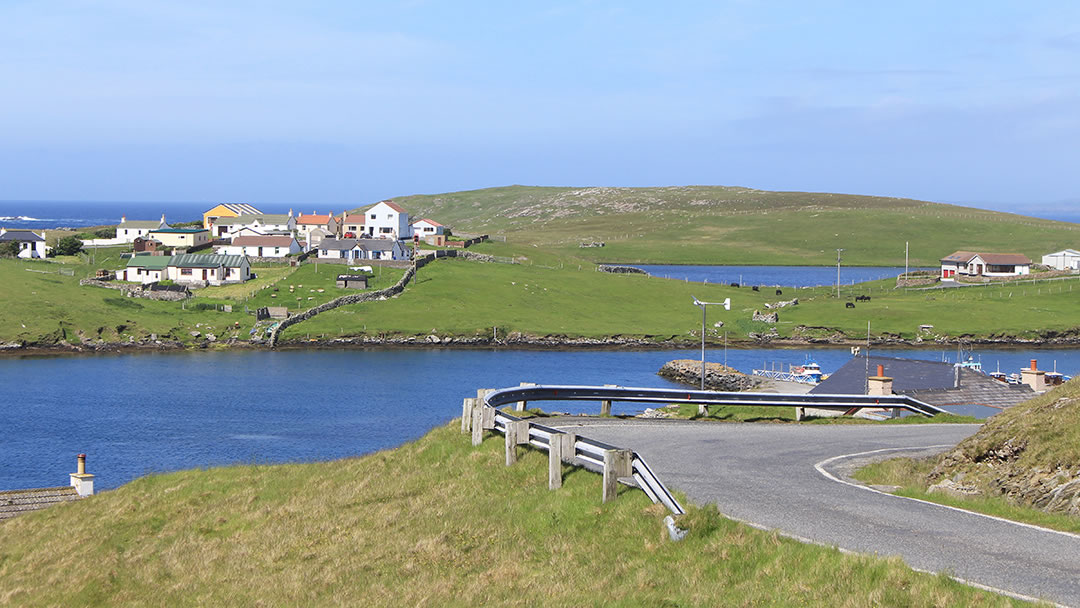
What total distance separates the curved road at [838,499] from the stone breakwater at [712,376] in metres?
54.4

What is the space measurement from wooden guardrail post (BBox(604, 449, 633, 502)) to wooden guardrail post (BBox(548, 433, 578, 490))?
5.43 feet

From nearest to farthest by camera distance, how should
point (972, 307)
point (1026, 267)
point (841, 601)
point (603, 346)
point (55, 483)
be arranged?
point (841, 601) < point (55, 483) < point (603, 346) < point (972, 307) < point (1026, 267)

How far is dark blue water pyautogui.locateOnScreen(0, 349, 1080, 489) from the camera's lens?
61.7m

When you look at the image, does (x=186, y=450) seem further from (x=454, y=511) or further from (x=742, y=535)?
(x=742, y=535)

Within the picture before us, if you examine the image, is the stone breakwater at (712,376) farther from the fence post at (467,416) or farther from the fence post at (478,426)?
the fence post at (478,426)

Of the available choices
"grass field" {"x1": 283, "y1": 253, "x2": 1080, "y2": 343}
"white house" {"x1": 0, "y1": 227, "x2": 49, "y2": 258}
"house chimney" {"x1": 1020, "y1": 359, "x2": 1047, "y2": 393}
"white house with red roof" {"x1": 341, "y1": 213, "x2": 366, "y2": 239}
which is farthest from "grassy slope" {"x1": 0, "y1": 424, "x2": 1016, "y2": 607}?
"white house with red roof" {"x1": 341, "y1": 213, "x2": 366, "y2": 239}

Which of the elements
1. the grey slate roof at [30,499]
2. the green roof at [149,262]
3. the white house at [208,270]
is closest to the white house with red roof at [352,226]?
the white house at [208,270]

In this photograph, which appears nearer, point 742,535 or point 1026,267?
point 742,535

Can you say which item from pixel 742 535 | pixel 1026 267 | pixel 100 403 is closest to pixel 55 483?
pixel 100 403

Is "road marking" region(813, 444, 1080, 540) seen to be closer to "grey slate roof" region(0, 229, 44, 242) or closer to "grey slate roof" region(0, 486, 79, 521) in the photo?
"grey slate roof" region(0, 486, 79, 521)

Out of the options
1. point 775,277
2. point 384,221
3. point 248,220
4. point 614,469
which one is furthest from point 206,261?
point 614,469

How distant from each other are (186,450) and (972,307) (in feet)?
310

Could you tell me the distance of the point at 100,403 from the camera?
78.8 m

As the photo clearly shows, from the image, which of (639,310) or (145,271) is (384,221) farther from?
(639,310)
